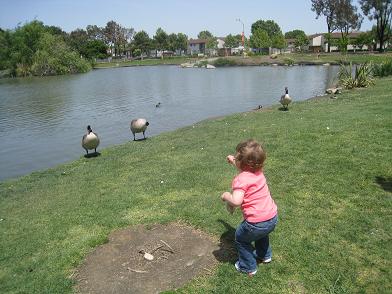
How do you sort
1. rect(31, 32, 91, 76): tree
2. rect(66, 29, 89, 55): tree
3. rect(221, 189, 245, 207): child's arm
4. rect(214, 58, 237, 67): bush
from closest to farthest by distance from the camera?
rect(221, 189, 245, 207): child's arm
rect(31, 32, 91, 76): tree
rect(214, 58, 237, 67): bush
rect(66, 29, 89, 55): tree

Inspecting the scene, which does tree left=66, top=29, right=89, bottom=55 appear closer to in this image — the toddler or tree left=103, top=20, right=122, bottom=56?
tree left=103, top=20, right=122, bottom=56

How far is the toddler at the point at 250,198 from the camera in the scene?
4324mm

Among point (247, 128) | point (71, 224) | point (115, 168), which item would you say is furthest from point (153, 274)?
point (247, 128)

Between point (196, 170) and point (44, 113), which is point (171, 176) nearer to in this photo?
point (196, 170)

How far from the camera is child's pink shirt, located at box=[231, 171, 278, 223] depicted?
4.39 metres

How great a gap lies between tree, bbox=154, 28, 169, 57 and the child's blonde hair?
138612 mm

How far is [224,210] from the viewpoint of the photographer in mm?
6441

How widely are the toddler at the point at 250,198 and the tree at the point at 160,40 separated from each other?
455ft

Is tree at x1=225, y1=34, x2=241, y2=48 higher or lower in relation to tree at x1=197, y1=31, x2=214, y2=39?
lower

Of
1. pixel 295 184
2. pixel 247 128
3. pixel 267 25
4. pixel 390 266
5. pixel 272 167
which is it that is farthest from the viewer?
pixel 267 25

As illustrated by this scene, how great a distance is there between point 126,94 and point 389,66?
21.3 m

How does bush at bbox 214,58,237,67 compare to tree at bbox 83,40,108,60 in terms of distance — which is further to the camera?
tree at bbox 83,40,108,60

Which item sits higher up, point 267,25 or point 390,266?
point 267,25

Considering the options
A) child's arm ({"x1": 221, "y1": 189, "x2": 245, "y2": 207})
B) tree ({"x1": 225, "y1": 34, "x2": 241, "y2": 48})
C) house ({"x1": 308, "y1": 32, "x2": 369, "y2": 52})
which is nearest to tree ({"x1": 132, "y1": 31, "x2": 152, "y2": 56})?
tree ({"x1": 225, "y1": 34, "x2": 241, "y2": 48})
